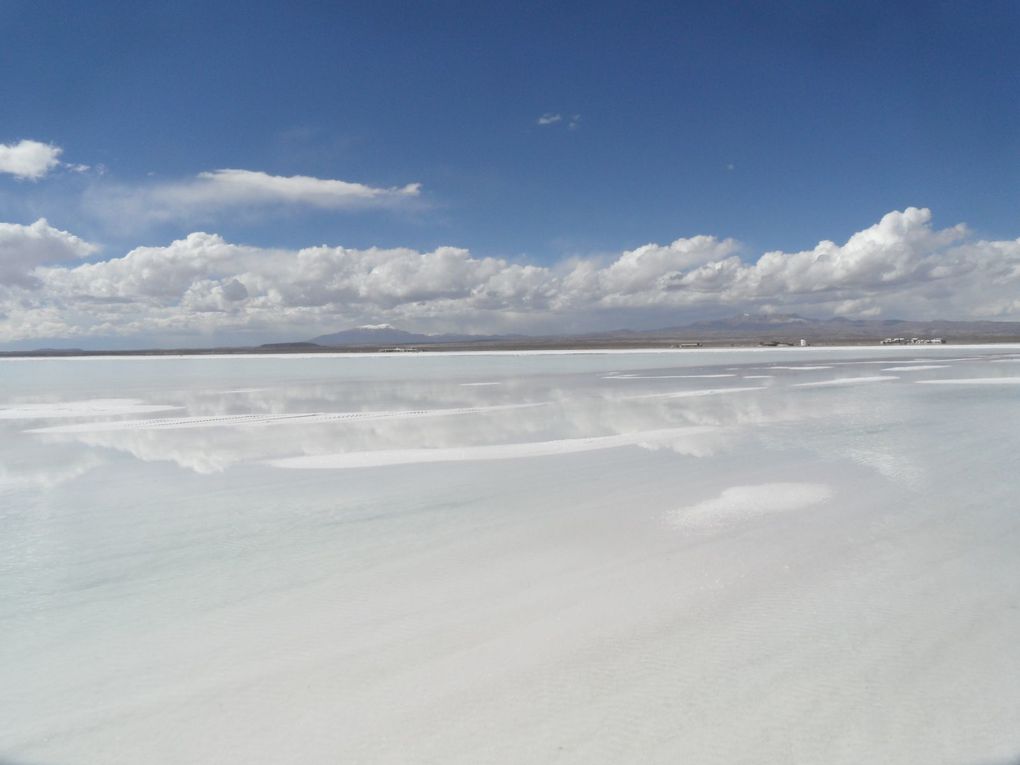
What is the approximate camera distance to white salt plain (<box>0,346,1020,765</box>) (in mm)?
2803

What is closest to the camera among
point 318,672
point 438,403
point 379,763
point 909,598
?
point 379,763

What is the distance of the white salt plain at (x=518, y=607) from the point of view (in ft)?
9.20

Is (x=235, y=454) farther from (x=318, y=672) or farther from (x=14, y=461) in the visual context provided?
(x=318, y=672)

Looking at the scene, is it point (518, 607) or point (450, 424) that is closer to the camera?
point (518, 607)

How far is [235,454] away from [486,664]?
23.8ft

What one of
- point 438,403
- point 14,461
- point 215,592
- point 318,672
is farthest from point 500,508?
point 438,403

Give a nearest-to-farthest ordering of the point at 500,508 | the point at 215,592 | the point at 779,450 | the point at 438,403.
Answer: the point at 215,592, the point at 500,508, the point at 779,450, the point at 438,403

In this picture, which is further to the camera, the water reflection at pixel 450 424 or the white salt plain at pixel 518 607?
the water reflection at pixel 450 424

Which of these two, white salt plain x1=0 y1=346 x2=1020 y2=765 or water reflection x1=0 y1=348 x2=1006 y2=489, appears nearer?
white salt plain x1=0 y1=346 x2=1020 y2=765

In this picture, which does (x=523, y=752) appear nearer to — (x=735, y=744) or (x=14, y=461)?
(x=735, y=744)

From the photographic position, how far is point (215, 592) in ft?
14.3

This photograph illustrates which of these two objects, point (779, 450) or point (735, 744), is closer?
point (735, 744)

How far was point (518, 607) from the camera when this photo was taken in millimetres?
4016

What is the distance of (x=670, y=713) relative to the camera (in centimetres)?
288
